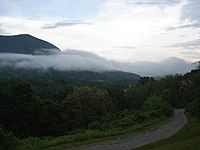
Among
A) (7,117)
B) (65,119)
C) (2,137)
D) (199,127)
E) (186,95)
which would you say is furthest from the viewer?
(186,95)

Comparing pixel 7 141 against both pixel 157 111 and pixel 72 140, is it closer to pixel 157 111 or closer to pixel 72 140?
pixel 72 140

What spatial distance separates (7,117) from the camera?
1881 inches

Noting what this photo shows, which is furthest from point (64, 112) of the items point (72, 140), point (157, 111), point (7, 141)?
point (7, 141)

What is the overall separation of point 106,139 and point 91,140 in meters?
1.21

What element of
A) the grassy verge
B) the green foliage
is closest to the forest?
the grassy verge

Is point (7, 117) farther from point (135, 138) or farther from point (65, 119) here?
point (135, 138)

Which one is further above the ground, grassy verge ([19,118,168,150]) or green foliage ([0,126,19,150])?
green foliage ([0,126,19,150])

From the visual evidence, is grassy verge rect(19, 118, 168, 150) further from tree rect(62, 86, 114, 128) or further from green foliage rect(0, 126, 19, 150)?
tree rect(62, 86, 114, 128)

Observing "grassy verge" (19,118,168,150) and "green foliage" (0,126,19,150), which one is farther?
"grassy verge" (19,118,168,150)

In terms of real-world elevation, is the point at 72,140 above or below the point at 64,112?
above

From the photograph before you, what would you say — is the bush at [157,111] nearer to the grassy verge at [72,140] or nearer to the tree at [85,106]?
the tree at [85,106]

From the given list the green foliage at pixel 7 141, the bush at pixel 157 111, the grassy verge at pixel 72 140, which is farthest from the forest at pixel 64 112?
the green foliage at pixel 7 141

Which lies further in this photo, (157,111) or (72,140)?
(157,111)

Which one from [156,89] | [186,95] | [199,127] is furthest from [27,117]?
[156,89]
